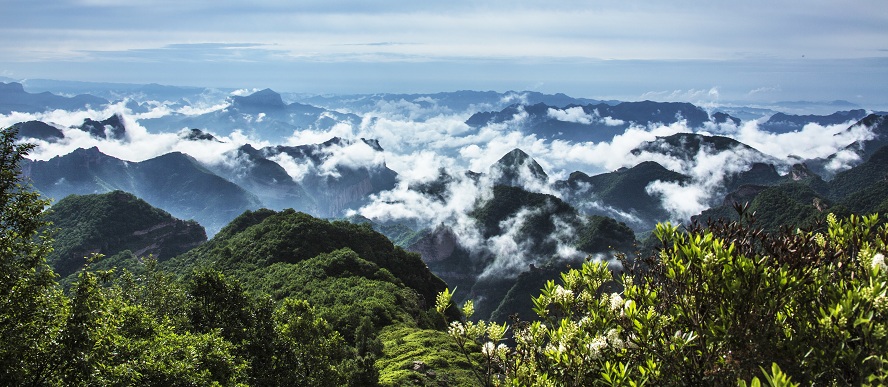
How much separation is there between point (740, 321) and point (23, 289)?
58.5 feet

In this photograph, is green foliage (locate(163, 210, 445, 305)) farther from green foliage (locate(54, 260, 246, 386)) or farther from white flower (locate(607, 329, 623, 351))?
white flower (locate(607, 329, 623, 351))

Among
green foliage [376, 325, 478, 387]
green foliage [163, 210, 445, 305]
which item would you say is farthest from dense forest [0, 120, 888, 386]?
green foliage [163, 210, 445, 305]

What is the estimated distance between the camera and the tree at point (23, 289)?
1331 centimetres

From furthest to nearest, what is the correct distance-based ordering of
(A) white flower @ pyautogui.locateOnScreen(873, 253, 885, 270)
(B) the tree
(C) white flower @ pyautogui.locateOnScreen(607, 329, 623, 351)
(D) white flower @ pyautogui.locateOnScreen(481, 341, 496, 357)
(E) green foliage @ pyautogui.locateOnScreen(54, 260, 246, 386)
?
(E) green foliage @ pyautogui.locateOnScreen(54, 260, 246, 386) < (B) the tree < (D) white flower @ pyautogui.locateOnScreen(481, 341, 496, 357) < (C) white flower @ pyautogui.locateOnScreen(607, 329, 623, 351) < (A) white flower @ pyautogui.locateOnScreen(873, 253, 885, 270)

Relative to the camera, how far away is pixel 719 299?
7441 millimetres

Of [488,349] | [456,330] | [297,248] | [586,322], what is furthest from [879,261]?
[297,248]

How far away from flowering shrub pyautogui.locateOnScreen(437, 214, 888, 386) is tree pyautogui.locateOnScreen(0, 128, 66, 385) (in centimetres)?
1319

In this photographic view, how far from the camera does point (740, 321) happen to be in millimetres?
7281

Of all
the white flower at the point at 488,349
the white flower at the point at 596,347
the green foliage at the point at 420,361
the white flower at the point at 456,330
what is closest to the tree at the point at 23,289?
the white flower at the point at 456,330

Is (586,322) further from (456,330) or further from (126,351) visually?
(126,351)

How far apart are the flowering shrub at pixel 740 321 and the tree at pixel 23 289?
13187 millimetres

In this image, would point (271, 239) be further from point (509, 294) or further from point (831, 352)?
point (509, 294)

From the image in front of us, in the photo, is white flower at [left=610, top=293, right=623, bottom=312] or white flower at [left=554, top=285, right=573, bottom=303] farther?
white flower at [left=554, top=285, right=573, bottom=303]

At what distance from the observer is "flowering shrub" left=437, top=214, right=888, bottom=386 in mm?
6688
